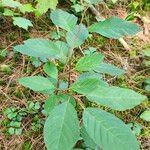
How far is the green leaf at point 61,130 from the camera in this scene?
1.20 metres

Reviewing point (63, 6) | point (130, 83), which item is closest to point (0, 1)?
point (63, 6)

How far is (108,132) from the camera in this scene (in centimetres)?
122

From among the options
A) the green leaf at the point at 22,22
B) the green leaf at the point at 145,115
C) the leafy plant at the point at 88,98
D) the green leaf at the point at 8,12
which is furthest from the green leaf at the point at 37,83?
the green leaf at the point at 8,12

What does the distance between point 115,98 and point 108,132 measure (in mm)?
170

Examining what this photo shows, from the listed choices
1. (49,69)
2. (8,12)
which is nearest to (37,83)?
(49,69)

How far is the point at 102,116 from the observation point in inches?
49.8

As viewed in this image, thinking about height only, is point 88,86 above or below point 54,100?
above

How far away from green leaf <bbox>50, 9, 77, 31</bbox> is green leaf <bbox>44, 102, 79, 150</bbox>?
0.43 m

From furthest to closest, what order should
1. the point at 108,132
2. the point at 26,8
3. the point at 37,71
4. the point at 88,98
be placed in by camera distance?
the point at 26,8 → the point at 37,71 → the point at 88,98 → the point at 108,132

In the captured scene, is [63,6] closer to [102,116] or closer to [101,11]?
[101,11]

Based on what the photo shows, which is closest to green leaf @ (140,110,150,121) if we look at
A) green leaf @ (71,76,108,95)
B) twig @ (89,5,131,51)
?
twig @ (89,5,131,51)

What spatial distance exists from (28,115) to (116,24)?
3.01 ft

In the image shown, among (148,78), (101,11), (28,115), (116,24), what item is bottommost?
(28,115)

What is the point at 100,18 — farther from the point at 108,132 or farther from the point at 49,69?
the point at 108,132
